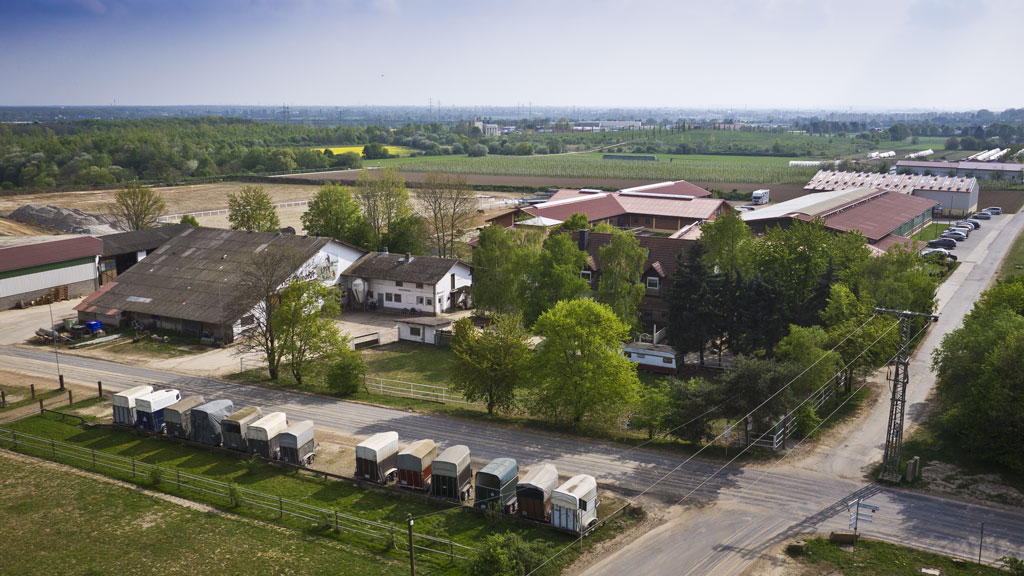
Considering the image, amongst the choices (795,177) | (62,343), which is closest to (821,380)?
(62,343)

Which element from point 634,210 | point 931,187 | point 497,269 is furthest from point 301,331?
point 931,187

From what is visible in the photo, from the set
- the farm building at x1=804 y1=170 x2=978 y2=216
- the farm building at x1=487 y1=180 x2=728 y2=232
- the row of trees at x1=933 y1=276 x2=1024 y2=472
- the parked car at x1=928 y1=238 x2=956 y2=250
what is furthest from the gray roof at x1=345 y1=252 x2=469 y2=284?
the farm building at x1=804 y1=170 x2=978 y2=216

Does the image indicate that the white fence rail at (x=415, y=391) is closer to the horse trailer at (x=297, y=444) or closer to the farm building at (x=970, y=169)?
the horse trailer at (x=297, y=444)

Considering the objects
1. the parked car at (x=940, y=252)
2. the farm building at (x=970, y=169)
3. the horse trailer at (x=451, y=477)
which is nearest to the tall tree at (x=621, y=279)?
the horse trailer at (x=451, y=477)

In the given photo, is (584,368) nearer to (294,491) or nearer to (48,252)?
(294,491)

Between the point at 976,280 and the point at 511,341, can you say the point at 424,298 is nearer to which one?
the point at 511,341

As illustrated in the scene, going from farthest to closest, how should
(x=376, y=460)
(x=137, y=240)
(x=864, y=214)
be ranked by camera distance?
(x=864, y=214), (x=137, y=240), (x=376, y=460)

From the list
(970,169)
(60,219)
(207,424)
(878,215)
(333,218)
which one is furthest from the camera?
(970,169)
